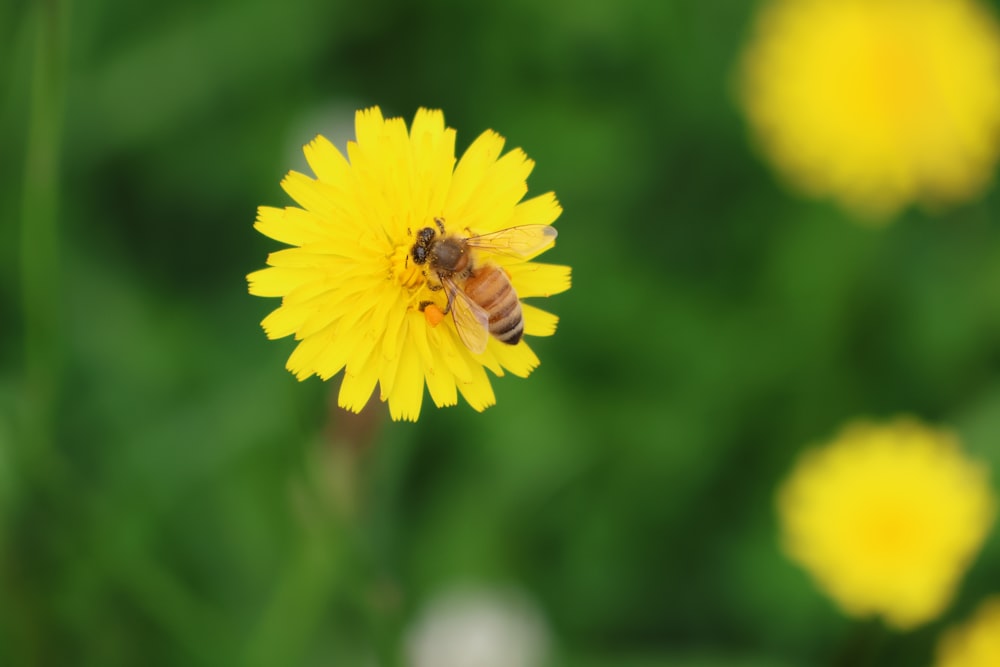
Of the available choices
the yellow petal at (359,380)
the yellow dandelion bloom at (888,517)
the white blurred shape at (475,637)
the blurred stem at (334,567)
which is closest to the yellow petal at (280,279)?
the yellow petal at (359,380)

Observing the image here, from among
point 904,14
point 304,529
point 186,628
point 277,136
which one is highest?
point 904,14

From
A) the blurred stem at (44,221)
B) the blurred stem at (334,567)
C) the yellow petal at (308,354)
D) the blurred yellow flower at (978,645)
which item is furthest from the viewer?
the blurred yellow flower at (978,645)

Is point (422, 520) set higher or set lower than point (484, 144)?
higher

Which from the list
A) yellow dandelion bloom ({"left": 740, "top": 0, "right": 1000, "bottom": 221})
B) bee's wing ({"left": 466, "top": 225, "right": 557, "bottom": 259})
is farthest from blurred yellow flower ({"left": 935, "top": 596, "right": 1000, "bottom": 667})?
bee's wing ({"left": 466, "top": 225, "right": 557, "bottom": 259})

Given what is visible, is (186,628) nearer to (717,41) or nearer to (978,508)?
(978,508)

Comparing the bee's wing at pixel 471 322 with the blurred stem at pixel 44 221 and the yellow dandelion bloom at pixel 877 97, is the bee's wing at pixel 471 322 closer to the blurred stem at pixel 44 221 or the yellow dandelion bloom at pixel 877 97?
the blurred stem at pixel 44 221

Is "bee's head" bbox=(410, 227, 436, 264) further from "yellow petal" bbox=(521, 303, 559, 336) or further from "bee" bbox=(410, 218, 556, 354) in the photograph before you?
"yellow petal" bbox=(521, 303, 559, 336)

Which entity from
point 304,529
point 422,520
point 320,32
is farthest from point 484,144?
point 320,32
